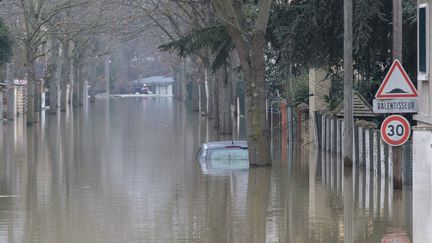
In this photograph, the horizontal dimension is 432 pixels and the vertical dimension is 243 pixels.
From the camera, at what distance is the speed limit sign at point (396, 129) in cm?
1628

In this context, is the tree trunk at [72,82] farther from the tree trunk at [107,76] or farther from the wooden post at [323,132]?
the wooden post at [323,132]

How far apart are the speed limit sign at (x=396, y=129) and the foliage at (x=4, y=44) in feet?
118

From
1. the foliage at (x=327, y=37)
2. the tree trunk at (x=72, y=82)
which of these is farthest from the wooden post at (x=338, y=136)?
the tree trunk at (x=72, y=82)

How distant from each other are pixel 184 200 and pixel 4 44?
33066 mm

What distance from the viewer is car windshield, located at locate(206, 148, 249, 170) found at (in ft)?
88.3

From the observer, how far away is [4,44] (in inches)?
Result: 1993

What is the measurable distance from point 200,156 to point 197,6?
53.1 feet

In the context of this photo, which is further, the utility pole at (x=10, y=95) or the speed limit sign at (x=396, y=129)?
the utility pole at (x=10, y=95)

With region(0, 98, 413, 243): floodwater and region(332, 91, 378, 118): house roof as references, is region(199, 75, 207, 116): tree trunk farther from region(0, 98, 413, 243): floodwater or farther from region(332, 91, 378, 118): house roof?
region(332, 91, 378, 118): house roof

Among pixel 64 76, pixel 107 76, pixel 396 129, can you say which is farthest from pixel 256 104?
pixel 107 76

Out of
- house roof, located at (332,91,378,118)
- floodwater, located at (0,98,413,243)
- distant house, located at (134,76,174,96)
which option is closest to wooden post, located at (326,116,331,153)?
floodwater, located at (0,98,413,243)

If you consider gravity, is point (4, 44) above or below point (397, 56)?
above

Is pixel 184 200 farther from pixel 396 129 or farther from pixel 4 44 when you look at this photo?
pixel 4 44

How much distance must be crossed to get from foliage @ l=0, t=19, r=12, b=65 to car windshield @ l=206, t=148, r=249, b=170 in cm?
2463
